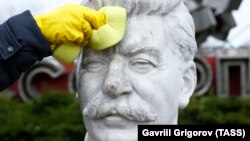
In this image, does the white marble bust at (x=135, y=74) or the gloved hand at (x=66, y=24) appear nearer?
the gloved hand at (x=66, y=24)

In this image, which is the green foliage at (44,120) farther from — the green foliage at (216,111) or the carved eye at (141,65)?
the carved eye at (141,65)

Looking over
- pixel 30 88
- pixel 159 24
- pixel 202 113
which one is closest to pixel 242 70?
pixel 202 113

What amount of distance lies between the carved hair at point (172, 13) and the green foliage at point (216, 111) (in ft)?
11.0

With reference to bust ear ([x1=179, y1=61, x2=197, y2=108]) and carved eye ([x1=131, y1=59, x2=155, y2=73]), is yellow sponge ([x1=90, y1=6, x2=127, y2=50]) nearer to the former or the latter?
carved eye ([x1=131, y1=59, x2=155, y2=73])

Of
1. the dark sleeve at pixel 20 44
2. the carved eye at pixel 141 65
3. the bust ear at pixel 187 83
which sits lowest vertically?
the bust ear at pixel 187 83

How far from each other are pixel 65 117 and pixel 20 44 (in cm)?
390

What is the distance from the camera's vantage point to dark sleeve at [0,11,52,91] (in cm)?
208

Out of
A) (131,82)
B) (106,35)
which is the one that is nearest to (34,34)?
(106,35)

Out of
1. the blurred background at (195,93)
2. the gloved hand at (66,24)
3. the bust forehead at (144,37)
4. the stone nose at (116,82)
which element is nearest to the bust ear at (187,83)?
the bust forehead at (144,37)

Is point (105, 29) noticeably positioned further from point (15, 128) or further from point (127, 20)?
point (15, 128)

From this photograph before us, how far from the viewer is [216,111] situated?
235 inches

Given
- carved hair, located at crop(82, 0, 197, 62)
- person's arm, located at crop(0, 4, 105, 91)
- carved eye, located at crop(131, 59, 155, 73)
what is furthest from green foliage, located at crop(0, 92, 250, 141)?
person's arm, located at crop(0, 4, 105, 91)
